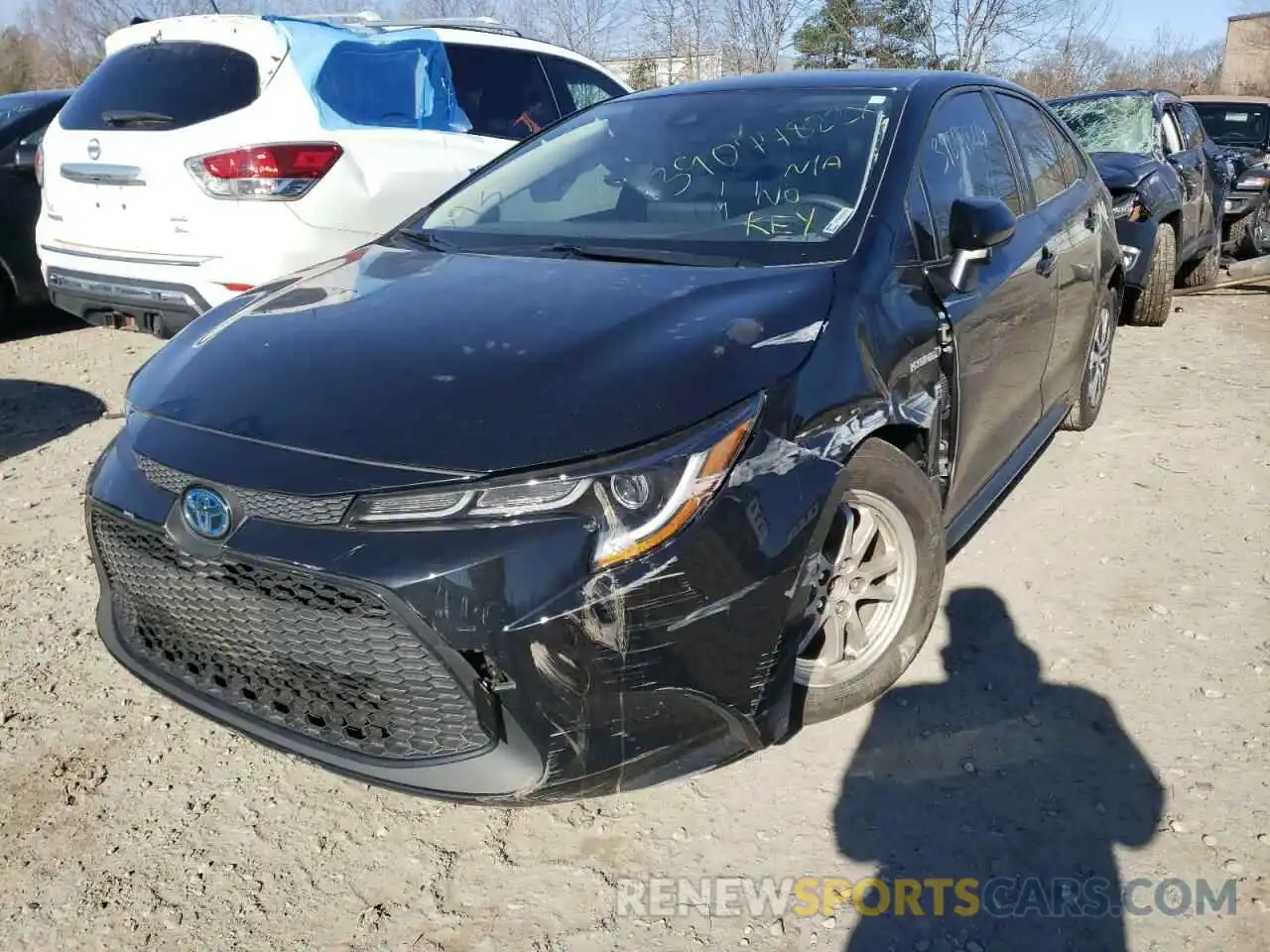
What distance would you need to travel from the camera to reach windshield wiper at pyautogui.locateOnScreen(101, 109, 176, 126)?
4.87m

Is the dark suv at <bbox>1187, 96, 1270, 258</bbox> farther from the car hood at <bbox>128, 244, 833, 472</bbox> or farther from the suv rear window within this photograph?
the car hood at <bbox>128, 244, 833, 472</bbox>

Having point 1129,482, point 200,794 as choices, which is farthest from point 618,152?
point 1129,482

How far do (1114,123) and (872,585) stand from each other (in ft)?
21.3

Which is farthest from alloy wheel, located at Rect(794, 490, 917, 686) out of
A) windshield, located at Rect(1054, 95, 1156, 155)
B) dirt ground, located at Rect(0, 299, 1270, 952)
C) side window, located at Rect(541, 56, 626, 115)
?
windshield, located at Rect(1054, 95, 1156, 155)

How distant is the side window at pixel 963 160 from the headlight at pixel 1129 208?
331 cm

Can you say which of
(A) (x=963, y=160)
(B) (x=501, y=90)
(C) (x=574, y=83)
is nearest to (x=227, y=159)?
(B) (x=501, y=90)

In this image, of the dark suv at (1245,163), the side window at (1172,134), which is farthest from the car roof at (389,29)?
the dark suv at (1245,163)

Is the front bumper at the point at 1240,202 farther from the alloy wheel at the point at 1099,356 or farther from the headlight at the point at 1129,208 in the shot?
the alloy wheel at the point at 1099,356

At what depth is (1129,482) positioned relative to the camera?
438 centimetres

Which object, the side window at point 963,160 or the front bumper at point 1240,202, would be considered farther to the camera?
the front bumper at point 1240,202

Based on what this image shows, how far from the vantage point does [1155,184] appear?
6812 mm

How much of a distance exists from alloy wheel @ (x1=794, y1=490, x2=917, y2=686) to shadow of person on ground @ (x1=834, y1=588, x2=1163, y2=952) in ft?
0.80

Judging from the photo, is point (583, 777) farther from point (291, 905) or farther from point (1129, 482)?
point (1129, 482)

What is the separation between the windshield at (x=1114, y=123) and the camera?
7.52 m
